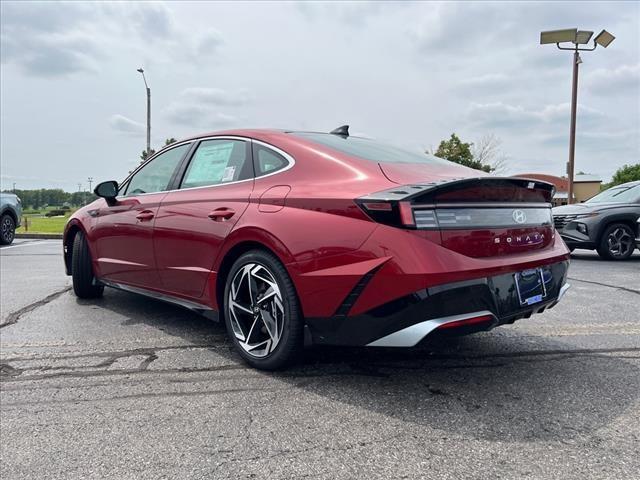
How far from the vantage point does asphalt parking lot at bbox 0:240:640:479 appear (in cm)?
205

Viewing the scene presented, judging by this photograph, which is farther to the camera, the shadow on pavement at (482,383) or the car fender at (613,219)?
the car fender at (613,219)

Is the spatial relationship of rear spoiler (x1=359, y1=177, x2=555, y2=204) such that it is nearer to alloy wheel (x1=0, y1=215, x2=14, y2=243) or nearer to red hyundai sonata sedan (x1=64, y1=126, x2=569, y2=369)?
red hyundai sonata sedan (x1=64, y1=126, x2=569, y2=369)

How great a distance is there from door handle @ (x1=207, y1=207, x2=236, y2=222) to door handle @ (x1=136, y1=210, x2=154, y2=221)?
0.87m

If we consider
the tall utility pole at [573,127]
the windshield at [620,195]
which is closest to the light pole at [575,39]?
the tall utility pole at [573,127]

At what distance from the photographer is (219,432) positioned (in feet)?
7.63

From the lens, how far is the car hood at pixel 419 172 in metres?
2.75

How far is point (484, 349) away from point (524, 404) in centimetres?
90

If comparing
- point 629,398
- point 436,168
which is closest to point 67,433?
point 436,168

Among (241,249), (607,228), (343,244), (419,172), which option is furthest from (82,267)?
(607,228)

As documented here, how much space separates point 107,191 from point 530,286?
364cm

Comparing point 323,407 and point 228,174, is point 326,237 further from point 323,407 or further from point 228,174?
point 228,174

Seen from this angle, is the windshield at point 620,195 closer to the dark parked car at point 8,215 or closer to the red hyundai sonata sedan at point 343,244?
the red hyundai sonata sedan at point 343,244

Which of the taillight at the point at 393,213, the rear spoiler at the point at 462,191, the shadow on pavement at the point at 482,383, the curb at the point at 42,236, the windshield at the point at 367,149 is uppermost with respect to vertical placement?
the windshield at the point at 367,149

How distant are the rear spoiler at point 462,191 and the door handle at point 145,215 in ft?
6.87
